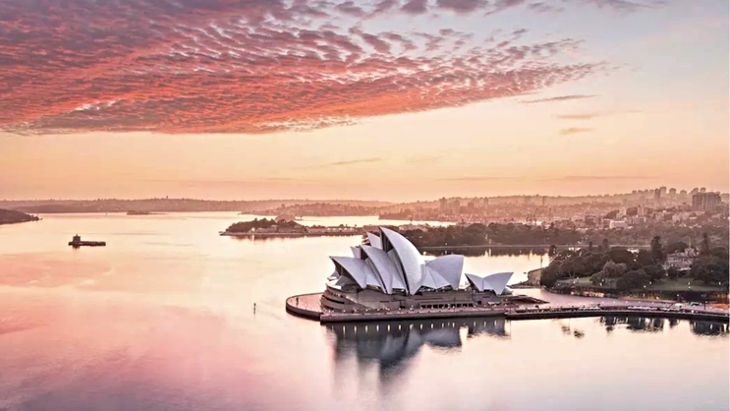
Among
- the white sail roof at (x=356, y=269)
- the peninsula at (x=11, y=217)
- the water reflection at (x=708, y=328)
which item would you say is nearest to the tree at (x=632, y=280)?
the water reflection at (x=708, y=328)

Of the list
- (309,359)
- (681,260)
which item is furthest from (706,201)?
(309,359)

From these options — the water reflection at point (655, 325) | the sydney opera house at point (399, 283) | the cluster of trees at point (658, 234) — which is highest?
the cluster of trees at point (658, 234)

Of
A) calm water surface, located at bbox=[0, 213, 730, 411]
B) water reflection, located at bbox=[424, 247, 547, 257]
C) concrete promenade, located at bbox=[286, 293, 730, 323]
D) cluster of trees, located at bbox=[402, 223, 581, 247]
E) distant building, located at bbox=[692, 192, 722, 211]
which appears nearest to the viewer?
calm water surface, located at bbox=[0, 213, 730, 411]

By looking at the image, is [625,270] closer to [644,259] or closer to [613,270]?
[613,270]

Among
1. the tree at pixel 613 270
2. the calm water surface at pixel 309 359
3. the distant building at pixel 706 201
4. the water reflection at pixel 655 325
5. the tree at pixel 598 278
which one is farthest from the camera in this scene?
the distant building at pixel 706 201

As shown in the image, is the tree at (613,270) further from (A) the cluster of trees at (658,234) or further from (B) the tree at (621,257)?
(A) the cluster of trees at (658,234)

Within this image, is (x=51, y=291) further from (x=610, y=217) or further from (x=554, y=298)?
(x=610, y=217)

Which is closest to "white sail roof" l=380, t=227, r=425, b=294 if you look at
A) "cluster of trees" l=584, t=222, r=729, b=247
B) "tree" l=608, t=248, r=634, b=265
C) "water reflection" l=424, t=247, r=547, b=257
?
"tree" l=608, t=248, r=634, b=265

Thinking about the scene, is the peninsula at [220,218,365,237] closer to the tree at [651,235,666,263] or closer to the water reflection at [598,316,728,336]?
the tree at [651,235,666,263]
